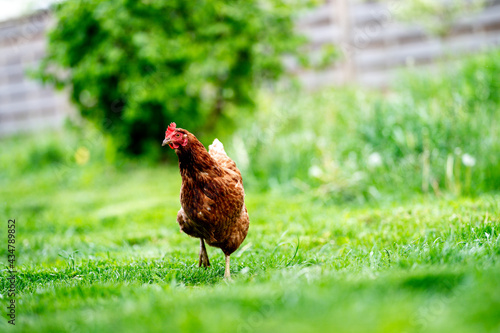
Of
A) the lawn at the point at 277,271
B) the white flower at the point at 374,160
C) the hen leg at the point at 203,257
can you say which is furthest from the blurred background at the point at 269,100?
the hen leg at the point at 203,257

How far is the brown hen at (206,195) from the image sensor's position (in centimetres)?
238

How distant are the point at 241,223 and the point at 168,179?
4.05 meters

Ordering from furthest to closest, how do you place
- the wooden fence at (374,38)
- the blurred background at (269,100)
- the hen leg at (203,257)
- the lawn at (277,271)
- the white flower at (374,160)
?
the wooden fence at (374,38) → the blurred background at (269,100) → the white flower at (374,160) → the hen leg at (203,257) → the lawn at (277,271)

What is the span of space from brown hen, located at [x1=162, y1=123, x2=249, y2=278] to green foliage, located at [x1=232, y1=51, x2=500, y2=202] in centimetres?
230

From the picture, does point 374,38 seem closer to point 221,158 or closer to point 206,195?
point 221,158

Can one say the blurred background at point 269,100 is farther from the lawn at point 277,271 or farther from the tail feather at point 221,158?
the tail feather at point 221,158

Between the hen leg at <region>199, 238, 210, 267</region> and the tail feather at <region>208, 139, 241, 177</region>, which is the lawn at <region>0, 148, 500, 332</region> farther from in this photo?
the tail feather at <region>208, 139, 241, 177</region>

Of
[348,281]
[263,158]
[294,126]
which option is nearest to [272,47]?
[294,126]

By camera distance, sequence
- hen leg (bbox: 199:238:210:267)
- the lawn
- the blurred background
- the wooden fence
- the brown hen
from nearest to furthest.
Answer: the lawn
the brown hen
hen leg (bbox: 199:238:210:267)
the blurred background
the wooden fence

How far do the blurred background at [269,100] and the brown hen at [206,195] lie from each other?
7.60 feet

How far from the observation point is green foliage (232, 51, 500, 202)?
4.32 m

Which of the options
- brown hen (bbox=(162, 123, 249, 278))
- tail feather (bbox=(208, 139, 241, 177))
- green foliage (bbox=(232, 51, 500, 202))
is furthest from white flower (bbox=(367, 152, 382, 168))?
brown hen (bbox=(162, 123, 249, 278))

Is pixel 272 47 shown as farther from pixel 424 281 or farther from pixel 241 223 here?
pixel 424 281

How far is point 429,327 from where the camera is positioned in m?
1.43
